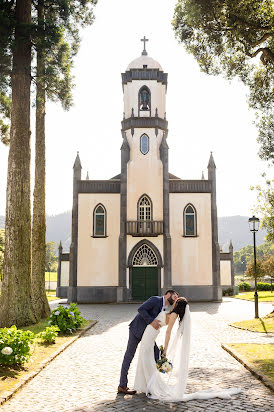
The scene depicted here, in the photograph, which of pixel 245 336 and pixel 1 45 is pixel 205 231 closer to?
pixel 245 336

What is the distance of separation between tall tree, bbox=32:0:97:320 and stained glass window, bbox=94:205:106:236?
1344cm

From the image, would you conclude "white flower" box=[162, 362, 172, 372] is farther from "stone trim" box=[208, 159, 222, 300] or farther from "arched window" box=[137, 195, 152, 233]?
"stone trim" box=[208, 159, 222, 300]

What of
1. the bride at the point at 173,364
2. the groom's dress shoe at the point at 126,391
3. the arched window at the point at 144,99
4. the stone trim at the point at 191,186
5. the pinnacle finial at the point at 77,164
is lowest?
the groom's dress shoe at the point at 126,391

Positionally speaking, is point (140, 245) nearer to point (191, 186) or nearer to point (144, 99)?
point (191, 186)

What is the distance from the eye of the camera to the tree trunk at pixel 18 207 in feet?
45.1

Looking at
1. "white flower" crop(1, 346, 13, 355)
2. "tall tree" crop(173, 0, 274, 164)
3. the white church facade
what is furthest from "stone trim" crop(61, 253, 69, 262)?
"white flower" crop(1, 346, 13, 355)

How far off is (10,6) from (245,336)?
13.6 metres

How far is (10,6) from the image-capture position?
14.8 meters

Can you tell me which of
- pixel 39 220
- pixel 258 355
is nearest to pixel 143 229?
pixel 39 220

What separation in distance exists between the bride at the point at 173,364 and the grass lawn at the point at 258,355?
1627 millimetres

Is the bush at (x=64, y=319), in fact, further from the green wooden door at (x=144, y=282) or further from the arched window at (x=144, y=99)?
the arched window at (x=144, y=99)

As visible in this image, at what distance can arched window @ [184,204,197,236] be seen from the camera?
31.3 meters

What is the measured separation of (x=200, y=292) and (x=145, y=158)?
35.0 feet

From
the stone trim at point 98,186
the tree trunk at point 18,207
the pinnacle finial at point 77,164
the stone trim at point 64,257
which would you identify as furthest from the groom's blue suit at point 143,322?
the stone trim at point 64,257
